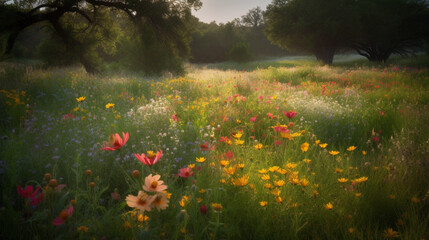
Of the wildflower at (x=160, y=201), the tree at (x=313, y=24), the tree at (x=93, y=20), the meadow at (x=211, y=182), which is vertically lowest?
the meadow at (x=211, y=182)

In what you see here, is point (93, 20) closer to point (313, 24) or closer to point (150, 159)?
point (150, 159)

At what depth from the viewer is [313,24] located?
2072cm

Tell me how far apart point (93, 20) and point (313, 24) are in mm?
18664

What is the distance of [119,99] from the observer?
5.39 metres

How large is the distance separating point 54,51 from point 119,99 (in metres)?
14.4

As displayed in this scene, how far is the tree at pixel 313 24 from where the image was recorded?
65.3 feet

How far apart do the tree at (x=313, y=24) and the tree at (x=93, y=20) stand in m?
13.6

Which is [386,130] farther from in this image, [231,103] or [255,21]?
[255,21]

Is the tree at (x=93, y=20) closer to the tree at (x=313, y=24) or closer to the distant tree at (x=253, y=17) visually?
the tree at (x=313, y=24)

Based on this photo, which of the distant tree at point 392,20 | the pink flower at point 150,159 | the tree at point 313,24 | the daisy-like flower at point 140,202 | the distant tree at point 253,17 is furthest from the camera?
the distant tree at point 253,17

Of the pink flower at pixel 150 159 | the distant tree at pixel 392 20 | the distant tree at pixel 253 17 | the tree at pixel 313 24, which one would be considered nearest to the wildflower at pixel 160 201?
the pink flower at pixel 150 159

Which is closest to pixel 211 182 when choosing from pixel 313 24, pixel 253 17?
pixel 313 24

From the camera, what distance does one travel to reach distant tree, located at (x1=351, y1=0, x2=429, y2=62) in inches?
795

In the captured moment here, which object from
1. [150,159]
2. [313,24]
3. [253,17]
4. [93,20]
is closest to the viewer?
[150,159]
